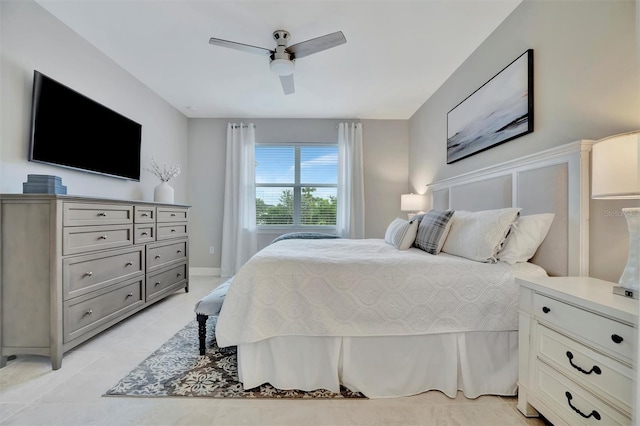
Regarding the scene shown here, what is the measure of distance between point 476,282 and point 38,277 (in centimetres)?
262

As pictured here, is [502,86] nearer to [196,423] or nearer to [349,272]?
[349,272]

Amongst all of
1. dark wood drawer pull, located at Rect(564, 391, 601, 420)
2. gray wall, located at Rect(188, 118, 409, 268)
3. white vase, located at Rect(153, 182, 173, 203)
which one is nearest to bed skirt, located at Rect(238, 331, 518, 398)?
dark wood drawer pull, located at Rect(564, 391, 601, 420)

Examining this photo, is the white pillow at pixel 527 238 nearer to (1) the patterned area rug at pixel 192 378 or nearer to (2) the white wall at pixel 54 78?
(1) the patterned area rug at pixel 192 378

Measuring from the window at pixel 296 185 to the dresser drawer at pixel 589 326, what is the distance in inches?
130

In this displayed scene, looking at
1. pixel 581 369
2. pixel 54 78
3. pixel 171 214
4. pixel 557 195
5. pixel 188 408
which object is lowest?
pixel 188 408

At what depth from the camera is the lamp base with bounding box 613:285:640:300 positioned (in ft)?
3.14

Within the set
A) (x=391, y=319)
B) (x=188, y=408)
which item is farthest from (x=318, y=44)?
(x=188, y=408)

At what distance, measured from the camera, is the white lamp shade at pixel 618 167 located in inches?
36.9

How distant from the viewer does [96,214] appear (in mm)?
1944

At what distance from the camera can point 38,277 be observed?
1669 mm

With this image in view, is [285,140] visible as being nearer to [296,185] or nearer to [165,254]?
[296,185]

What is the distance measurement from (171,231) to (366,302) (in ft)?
8.18

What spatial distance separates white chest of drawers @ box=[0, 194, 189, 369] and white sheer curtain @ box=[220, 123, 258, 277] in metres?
1.98

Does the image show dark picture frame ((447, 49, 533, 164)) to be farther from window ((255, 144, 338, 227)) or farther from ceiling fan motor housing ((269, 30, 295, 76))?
window ((255, 144, 338, 227))
